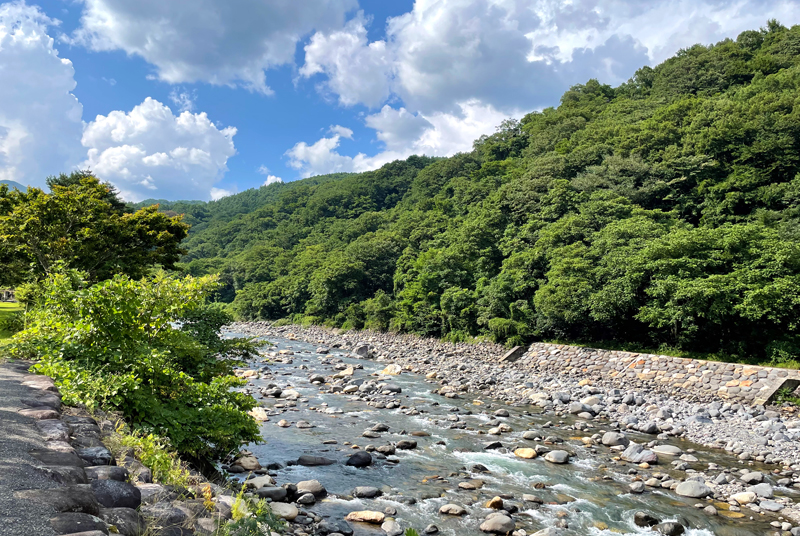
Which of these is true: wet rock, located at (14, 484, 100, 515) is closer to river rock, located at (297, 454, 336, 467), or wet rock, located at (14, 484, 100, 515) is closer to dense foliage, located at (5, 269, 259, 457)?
dense foliage, located at (5, 269, 259, 457)

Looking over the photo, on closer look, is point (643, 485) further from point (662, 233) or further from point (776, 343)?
point (662, 233)

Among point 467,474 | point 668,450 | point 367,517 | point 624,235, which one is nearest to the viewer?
point 367,517

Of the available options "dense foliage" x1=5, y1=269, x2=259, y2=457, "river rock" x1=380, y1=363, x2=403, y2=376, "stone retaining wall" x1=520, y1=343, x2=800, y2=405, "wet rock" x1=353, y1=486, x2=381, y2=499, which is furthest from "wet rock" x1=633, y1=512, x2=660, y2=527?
"river rock" x1=380, y1=363, x2=403, y2=376

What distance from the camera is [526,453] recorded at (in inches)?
484

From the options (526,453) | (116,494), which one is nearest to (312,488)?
(116,494)

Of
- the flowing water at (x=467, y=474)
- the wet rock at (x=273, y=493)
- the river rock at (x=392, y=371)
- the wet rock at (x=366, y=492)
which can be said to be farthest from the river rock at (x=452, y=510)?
the river rock at (x=392, y=371)

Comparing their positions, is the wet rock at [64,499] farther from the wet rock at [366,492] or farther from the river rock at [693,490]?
the river rock at [693,490]

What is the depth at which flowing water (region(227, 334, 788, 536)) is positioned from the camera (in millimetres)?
8555

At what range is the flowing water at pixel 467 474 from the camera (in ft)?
28.1

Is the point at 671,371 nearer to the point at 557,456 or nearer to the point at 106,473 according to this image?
the point at 557,456

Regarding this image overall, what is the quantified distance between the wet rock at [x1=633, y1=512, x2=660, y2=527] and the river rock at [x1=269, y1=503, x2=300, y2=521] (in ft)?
22.0

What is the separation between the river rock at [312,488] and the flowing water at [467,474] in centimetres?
25

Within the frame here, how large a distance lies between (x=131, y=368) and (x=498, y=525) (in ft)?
24.0

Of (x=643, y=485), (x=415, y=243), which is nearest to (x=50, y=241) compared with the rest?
(x=643, y=485)
